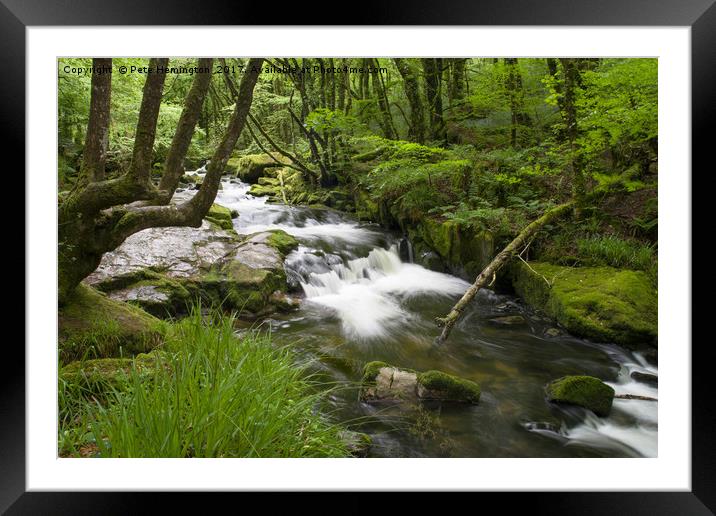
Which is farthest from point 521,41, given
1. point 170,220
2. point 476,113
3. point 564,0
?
point 476,113

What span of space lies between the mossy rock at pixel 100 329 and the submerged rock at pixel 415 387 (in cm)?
122

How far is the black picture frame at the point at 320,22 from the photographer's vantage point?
1.15 metres

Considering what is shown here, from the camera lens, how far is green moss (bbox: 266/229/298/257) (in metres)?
3.67

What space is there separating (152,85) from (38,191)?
87 cm

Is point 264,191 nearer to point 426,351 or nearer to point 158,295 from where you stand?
point 158,295

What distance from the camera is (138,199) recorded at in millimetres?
1993

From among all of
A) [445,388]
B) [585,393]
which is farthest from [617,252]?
[445,388]

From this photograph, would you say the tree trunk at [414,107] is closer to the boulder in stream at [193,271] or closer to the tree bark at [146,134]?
the boulder in stream at [193,271]

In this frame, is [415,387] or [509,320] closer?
[415,387]

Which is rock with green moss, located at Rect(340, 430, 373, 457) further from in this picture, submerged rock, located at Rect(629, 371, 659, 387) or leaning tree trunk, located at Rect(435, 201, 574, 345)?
submerged rock, located at Rect(629, 371, 659, 387)

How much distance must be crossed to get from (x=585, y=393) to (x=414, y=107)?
2.87 metres

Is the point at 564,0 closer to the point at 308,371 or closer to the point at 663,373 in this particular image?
the point at 663,373

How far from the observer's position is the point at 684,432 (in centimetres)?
129

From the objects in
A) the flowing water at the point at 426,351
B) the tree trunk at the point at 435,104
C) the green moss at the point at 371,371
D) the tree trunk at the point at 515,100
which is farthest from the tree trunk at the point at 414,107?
the green moss at the point at 371,371
